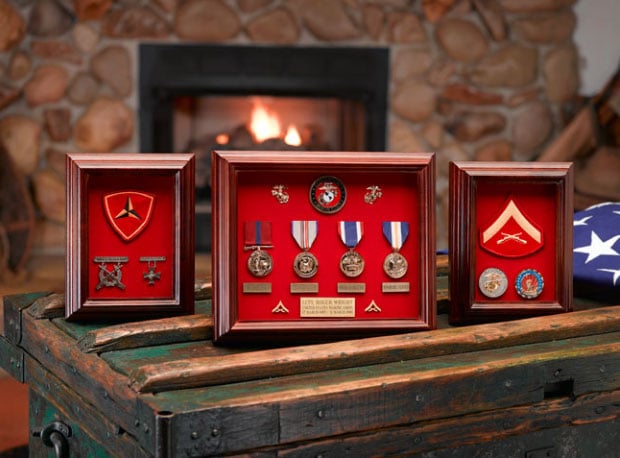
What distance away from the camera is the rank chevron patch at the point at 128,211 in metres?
1.14

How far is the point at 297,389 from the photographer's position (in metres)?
0.90

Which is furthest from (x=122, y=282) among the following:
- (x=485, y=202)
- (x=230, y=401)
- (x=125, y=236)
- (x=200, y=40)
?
(x=200, y=40)

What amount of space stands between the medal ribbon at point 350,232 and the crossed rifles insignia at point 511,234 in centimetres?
17

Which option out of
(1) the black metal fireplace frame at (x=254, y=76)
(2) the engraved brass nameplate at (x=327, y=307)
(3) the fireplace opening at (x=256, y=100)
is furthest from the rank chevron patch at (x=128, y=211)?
(1) the black metal fireplace frame at (x=254, y=76)

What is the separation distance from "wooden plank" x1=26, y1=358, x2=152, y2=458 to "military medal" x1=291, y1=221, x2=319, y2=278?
265 mm

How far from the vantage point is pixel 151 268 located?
1145mm

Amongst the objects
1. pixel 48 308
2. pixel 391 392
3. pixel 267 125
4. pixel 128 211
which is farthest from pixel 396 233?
pixel 267 125

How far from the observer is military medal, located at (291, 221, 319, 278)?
3.49ft

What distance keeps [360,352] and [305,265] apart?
0.13m

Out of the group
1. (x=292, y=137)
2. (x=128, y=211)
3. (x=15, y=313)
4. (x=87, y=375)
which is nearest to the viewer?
(x=87, y=375)

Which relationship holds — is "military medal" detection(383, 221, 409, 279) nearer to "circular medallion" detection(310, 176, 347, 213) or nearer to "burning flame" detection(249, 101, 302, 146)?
"circular medallion" detection(310, 176, 347, 213)

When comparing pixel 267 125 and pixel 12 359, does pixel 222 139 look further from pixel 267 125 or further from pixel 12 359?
pixel 12 359

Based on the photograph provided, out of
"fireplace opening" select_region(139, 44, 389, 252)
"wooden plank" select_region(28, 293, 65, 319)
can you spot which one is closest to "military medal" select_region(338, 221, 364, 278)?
"wooden plank" select_region(28, 293, 65, 319)

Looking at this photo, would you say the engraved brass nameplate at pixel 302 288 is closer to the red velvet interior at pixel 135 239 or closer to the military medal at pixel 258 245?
the military medal at pixel 258 245
